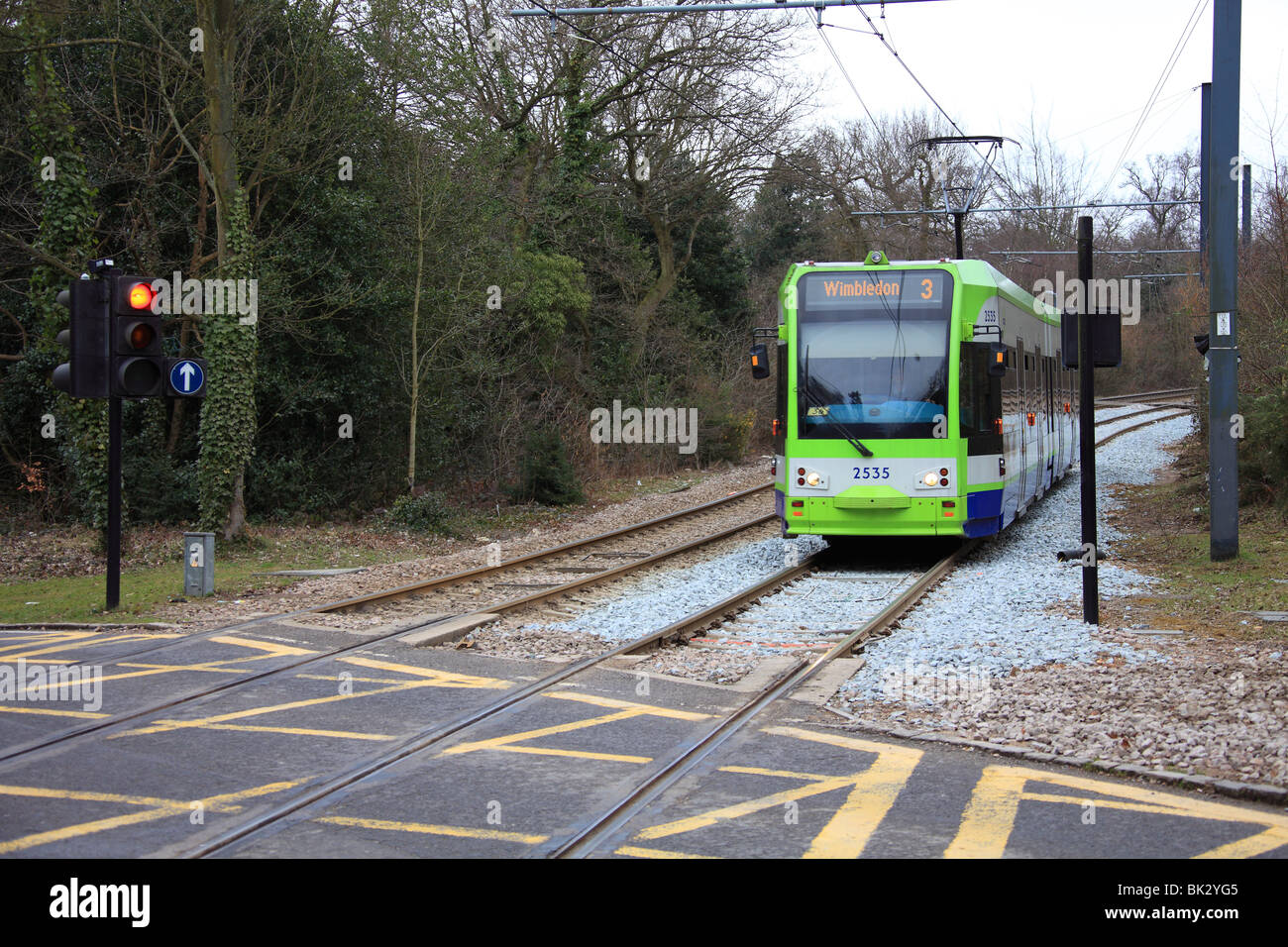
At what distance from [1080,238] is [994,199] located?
47264mm

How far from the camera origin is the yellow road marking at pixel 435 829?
517 centimetres

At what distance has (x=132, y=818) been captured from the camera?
5367 millimetres

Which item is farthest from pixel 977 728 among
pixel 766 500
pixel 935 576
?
pixel 766 500

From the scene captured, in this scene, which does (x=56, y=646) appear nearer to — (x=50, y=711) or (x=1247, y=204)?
(x=50, y=711)

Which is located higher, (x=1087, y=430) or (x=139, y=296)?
Result: (x=139, y=296)

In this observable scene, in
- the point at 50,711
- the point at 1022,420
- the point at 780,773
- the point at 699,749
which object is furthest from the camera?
the point at 1022,420

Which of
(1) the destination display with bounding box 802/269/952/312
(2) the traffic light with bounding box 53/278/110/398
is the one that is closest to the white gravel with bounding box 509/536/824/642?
(1) the destination display with bounding box 802/269/952/312

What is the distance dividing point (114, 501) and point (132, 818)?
22.7ft

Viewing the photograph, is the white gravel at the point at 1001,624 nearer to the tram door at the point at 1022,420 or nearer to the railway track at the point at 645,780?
the railway track at the point at 645,780

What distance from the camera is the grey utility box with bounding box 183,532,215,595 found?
12312mm

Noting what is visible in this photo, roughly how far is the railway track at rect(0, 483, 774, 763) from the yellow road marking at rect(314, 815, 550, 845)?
227 cm

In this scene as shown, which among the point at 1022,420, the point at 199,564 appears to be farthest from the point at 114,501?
the point at 1022,420

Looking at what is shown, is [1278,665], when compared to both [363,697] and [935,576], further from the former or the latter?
[363,697]

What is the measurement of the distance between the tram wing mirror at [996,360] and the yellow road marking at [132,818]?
10.7 m
